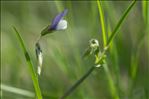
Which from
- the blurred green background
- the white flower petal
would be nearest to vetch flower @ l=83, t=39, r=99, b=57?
the white flower petal

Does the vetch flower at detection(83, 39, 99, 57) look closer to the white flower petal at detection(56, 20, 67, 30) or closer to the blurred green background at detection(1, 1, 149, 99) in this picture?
the white flower petal at detection(56, 20, 67, 30)

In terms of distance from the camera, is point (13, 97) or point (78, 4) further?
point (78, 4)

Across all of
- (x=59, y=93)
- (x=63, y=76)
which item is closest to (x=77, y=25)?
(x=63, y=76)

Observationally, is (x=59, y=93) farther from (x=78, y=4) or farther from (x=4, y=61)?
(x=78, y=4)

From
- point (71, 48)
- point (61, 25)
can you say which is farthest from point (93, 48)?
point (71, 48)

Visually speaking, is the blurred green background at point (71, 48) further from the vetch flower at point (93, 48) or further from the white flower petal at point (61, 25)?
the white flower petal at point (61, 25)

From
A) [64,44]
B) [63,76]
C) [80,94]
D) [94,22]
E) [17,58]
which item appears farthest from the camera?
[64,44]

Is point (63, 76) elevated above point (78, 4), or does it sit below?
below

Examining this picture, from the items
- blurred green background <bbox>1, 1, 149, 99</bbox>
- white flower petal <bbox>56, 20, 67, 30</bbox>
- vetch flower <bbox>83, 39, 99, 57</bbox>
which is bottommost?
blurred green background <bbox>1, 1, 149, 99</bbox>
